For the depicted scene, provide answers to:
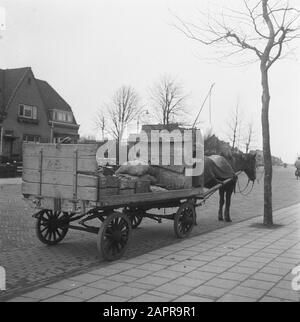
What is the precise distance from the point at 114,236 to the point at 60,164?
1348 mm

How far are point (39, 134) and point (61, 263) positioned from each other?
40566mm

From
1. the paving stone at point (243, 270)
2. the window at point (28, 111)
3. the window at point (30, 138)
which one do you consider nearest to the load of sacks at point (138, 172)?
the paving stone at point (243, 270)

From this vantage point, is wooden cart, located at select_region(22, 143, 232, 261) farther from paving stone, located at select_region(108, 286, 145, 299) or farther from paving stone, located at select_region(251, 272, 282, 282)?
paving stone, located at select_region(251, 272, 282, 282)

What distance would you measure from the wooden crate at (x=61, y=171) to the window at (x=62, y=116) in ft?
138

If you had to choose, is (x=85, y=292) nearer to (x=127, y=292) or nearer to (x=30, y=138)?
(x=127, y=292)

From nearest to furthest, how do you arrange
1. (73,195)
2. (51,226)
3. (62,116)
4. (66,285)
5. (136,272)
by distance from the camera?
(66,285) < (136,272) < (73,195) < (51,226) < (62,116)

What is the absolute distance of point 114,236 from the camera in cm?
682

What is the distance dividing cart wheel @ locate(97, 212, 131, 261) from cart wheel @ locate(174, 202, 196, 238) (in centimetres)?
177

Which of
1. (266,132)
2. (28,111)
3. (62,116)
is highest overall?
(62,116)

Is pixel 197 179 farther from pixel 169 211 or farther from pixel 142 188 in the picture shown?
pixel 169 211

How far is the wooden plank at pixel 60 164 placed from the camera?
645 cm

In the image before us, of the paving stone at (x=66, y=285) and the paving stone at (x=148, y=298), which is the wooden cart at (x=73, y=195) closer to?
the paving stone at (x=66, y=285)

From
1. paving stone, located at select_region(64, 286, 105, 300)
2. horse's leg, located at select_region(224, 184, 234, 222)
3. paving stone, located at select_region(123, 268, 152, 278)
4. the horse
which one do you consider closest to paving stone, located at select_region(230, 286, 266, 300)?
paving stone, located at select_region(123, 268, 152, 278)

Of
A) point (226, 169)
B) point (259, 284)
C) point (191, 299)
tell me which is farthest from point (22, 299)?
point (226, 169)
